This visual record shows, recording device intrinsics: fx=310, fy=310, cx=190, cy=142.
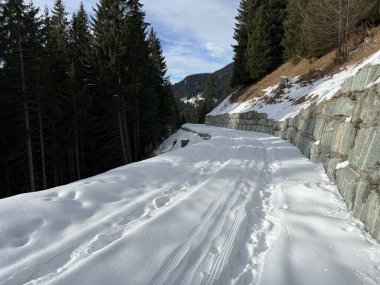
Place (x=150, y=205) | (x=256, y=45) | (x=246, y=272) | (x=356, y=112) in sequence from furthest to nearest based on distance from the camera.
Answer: (x=256, y=45)
(x=356, y=112)
(x=150, y=205)
(x=246, y=272)

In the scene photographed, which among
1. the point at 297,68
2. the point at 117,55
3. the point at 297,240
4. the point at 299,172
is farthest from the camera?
the point at 297,68

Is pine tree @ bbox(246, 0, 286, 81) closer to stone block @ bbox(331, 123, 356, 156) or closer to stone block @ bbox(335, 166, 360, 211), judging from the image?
stone block @ bbox(331, 123, 356, 156)

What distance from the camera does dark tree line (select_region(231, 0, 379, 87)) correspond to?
22.2 meters

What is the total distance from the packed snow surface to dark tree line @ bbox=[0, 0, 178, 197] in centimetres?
1305

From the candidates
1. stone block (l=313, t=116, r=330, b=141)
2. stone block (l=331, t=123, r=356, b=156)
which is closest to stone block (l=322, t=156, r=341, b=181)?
stone block (l=331, t=123, r=356, b=156)

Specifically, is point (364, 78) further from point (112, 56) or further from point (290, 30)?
point (290, 30)

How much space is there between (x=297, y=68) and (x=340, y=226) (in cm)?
2912

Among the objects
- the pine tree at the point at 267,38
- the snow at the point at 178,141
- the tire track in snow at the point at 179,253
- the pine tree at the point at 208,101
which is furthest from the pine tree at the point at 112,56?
the pine tree at the point at 208,101

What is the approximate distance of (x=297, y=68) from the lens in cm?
3111

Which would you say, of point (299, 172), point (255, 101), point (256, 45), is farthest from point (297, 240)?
point (256, 45)

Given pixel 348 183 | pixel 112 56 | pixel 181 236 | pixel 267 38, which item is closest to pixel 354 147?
pixel 348 183

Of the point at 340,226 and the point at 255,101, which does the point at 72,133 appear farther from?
the point at 340,226

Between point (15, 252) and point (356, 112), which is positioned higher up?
point (356, 112)

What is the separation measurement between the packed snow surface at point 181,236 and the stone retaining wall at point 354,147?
0.29 meters
